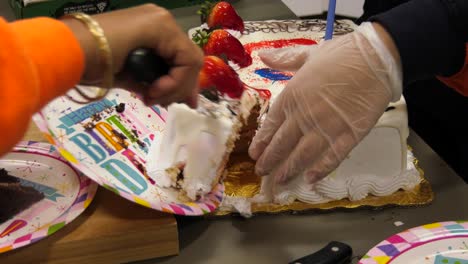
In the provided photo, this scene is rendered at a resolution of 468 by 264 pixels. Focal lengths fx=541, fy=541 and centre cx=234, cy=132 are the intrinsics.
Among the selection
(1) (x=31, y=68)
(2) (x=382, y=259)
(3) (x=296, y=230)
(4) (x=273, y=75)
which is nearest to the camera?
(1) (x=31, y=68)

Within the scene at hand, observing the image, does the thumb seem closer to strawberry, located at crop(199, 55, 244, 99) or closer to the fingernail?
strawberry, located at crop(199, 55, 244, 99)

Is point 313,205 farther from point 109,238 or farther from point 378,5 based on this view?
point 378,5

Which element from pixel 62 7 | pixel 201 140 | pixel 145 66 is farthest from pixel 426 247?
pixel 62 7

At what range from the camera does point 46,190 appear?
0.88 m

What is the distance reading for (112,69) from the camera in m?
0.65

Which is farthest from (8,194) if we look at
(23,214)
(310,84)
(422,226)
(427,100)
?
(427,100)

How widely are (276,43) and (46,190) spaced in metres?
0.81

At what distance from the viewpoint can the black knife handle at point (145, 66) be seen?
658 millimetres

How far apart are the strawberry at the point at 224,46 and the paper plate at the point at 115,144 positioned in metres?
0.39

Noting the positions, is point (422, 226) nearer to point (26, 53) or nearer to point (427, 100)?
point (427, 100)

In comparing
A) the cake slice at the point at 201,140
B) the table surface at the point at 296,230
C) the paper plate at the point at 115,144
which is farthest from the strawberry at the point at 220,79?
the table surface at the point at 296,230

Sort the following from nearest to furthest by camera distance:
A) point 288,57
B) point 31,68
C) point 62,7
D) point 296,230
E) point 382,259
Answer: point 31,68
point 382,259
point 296,230
point 288,57
point 62,7

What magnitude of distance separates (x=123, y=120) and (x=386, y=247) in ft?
1.65

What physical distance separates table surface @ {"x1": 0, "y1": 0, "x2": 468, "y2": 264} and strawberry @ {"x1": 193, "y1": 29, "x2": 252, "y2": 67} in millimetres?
544
